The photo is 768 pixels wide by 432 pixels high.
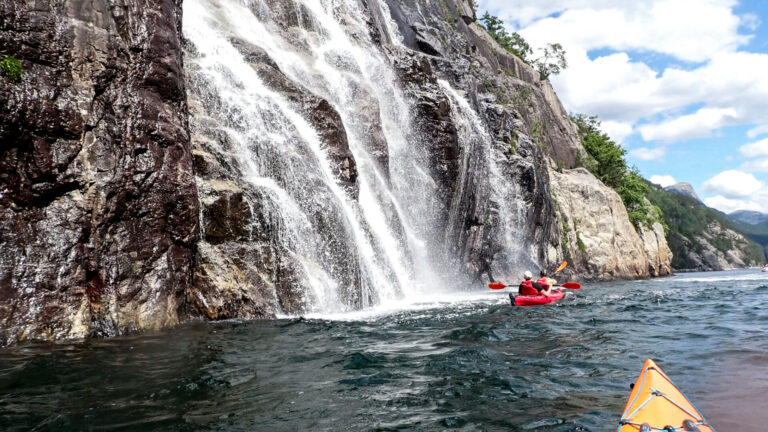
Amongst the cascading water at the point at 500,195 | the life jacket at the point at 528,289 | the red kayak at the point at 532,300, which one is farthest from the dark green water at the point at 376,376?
the cascading water at the point at 500,195

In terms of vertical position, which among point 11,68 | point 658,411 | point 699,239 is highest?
→ point 11,68

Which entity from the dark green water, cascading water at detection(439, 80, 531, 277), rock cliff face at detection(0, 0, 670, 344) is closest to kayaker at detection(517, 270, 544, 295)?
rock cliff face at detection(0, 0, 670, 344)

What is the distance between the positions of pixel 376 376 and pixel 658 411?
3301 millimetres

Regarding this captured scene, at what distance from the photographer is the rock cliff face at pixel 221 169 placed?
29.5ft

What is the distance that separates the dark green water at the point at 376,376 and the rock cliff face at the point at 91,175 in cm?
91

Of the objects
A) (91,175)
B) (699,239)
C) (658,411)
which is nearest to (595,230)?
(91,175)

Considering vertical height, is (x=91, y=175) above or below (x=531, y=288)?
above

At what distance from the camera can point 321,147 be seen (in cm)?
1550

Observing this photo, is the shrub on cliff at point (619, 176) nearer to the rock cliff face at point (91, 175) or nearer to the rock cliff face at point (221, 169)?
the rock cliff face at point (221, 169)

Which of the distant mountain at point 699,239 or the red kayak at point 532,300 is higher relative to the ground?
the distant mountain at point 699,239

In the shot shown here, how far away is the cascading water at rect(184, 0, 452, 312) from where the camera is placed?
13.1 m

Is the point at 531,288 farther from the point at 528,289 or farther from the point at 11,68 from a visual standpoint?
the point at 11,68

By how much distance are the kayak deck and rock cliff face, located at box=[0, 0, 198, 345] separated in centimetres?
837

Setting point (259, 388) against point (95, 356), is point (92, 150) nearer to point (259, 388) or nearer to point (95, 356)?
point (95, 356)
